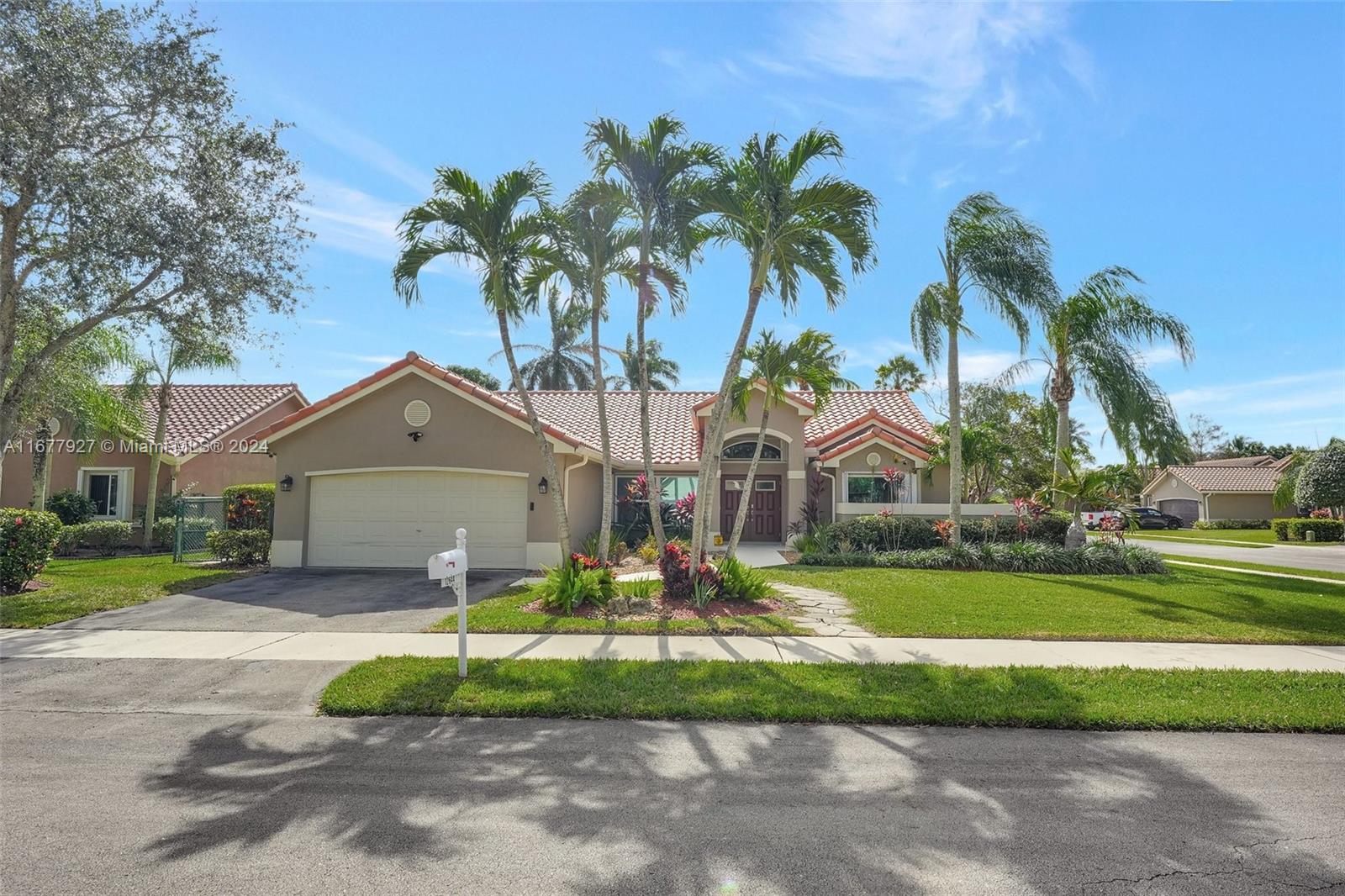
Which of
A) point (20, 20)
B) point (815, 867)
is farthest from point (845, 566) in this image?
point (20, 20)

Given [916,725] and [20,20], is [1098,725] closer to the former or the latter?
[916,725]

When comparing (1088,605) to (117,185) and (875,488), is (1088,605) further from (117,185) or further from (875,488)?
(117,185)

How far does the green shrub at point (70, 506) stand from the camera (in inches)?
782

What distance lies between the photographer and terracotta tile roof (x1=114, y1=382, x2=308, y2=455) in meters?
21.9

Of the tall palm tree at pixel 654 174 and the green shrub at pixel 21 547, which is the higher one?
the tall palm tree at pixel 654 174

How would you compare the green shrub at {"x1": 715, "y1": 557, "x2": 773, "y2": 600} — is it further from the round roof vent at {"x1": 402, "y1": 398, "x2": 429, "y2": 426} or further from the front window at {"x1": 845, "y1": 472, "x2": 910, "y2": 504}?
the front window at {"x1": 845, "y1": 472, "x2": 910, "y2": 504}

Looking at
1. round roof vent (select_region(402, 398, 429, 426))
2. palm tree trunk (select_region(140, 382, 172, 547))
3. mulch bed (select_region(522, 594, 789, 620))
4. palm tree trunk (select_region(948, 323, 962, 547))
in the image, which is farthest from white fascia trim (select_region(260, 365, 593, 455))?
palm tree trunk (select_region(948, 323, 962, 547))

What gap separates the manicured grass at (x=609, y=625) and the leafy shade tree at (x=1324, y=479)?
35.2m

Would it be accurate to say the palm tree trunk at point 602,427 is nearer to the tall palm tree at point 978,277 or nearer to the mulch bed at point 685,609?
the mulch bed at point 685,609

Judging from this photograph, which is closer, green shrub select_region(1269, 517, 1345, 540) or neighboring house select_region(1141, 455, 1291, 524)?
green shrub select_region(1269, 517, 1345, 540)

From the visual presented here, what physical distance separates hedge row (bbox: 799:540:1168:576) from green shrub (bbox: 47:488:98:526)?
21.4 meters

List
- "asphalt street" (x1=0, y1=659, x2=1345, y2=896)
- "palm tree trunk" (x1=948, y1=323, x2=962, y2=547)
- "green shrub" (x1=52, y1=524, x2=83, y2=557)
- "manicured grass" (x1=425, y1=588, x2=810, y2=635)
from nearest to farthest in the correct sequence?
"asphalt street" (x1=0, y1=659, x2=1345, y2=896), "manicured grass" (x1=425, y1=588, x2=810, y2=635), "palm tree trunk" (x1=948, y1=323, x2=962, y2=547), "green shrub" (x1=52, y1=524, x2=83, y2=557)

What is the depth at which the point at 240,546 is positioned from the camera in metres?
15.7

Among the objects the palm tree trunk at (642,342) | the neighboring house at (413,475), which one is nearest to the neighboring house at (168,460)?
the neighboring house at (413,475)
